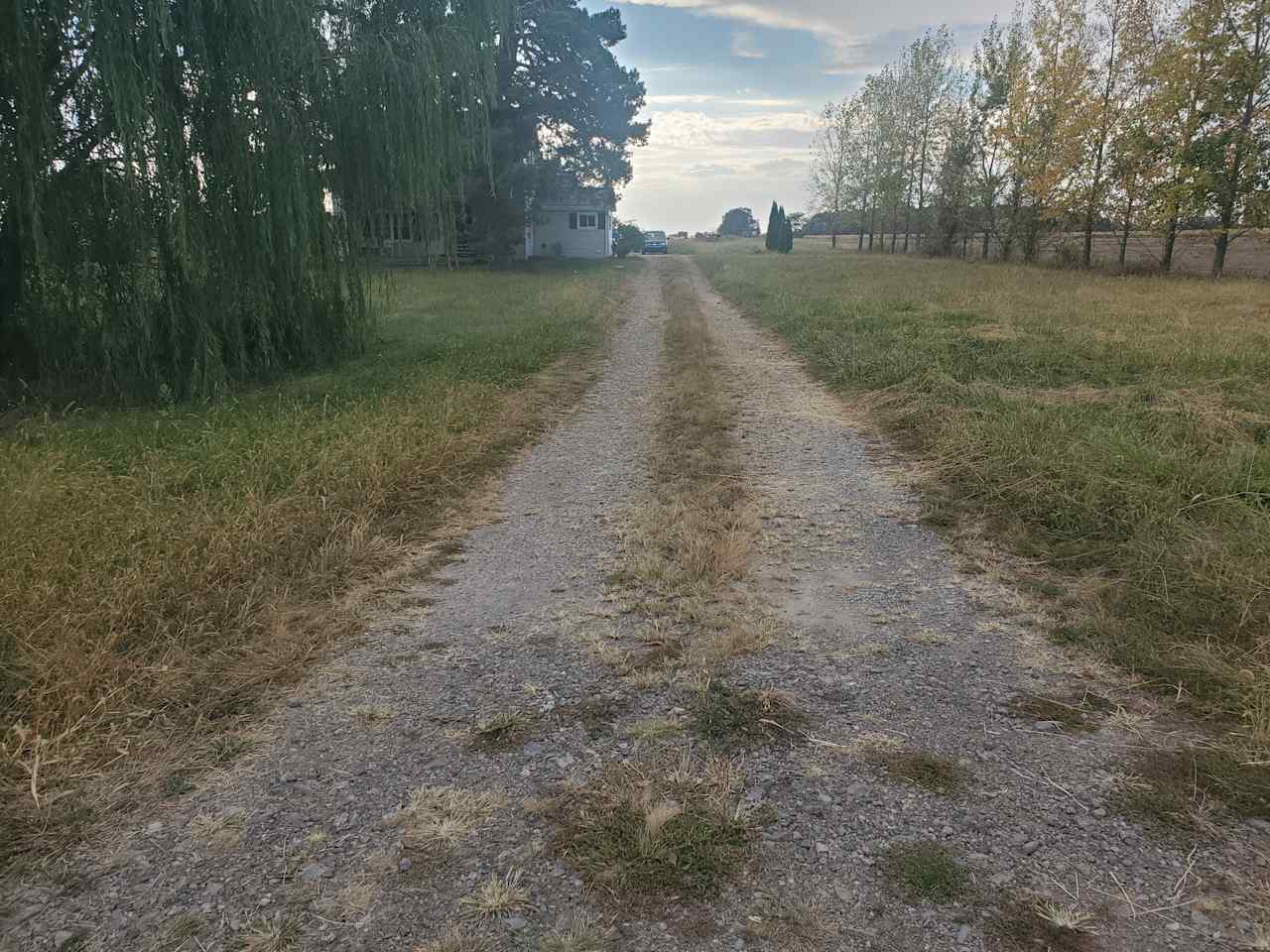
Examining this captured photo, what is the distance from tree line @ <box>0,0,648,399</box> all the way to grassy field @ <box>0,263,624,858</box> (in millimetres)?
1035

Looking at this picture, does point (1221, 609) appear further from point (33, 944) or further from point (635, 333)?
point (635, 333)

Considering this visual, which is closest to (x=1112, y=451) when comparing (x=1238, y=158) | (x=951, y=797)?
(x=951, y=797)

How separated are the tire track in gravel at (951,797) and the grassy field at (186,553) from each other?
217cm

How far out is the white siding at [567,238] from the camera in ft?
131

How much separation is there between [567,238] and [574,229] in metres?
0.65

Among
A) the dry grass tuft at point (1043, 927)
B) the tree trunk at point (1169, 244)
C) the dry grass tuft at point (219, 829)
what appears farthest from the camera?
the tree trunk at point (1169, 244)

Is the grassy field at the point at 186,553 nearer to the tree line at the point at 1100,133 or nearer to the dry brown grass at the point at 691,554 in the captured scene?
the dry brown grass at the point at 691,554

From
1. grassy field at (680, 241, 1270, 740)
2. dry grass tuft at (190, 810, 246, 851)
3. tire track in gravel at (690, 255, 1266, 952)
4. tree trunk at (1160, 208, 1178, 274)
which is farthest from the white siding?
dry grass tuft at (190, 810, 246, 851)

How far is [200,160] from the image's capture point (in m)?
7.59

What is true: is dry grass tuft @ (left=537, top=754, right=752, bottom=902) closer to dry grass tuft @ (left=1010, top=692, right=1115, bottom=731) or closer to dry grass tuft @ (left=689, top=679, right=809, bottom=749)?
dry grass tuft @ (left=689, top=679, right=809, bottom=749)

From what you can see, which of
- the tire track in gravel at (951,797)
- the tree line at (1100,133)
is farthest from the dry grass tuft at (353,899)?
the tree line at (1100,133)

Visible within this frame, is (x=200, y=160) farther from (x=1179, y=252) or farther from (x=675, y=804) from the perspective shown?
(x=1179, y=252)

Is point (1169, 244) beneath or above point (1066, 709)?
above

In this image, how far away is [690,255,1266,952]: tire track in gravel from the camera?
6.45 feet
